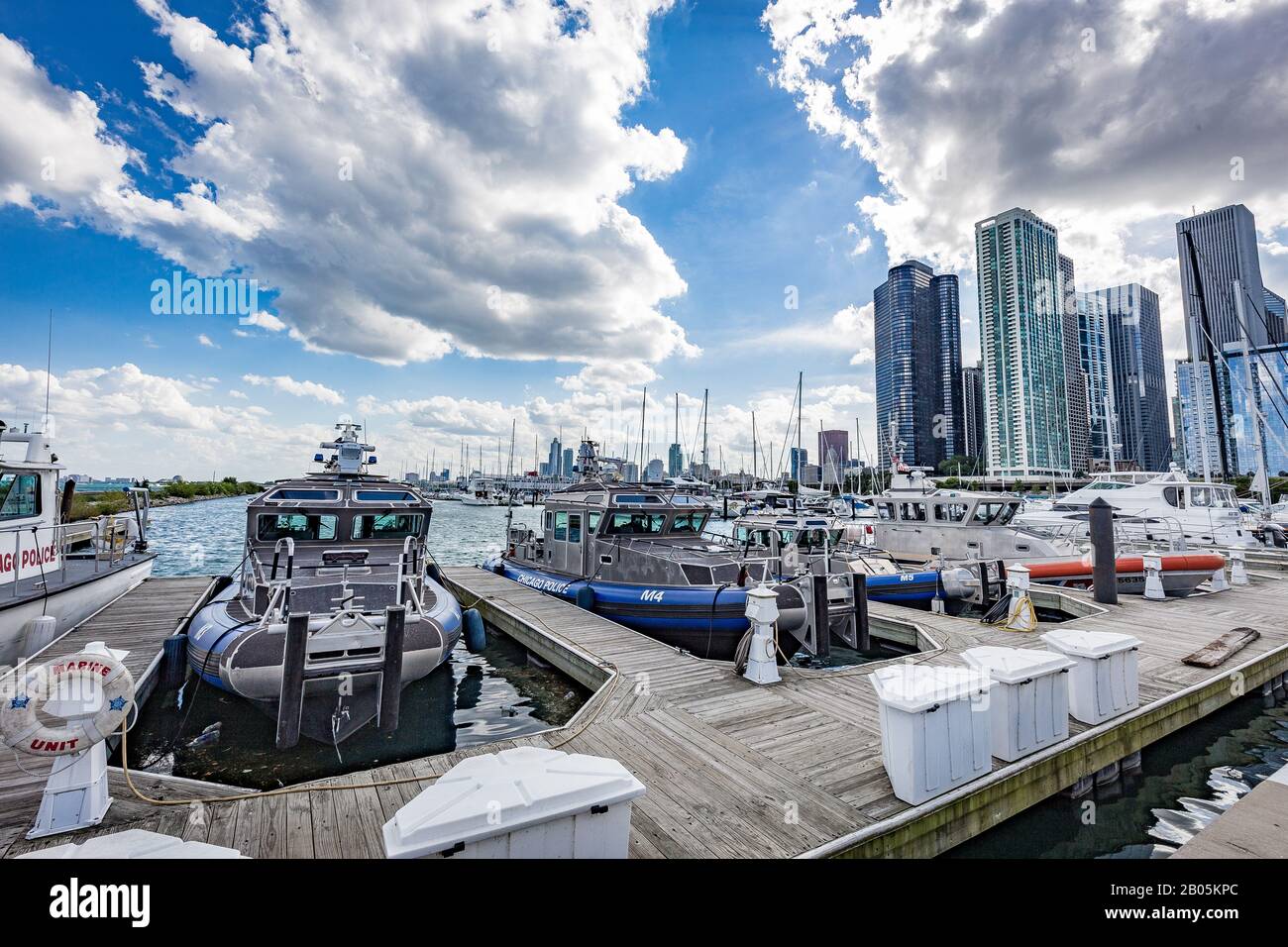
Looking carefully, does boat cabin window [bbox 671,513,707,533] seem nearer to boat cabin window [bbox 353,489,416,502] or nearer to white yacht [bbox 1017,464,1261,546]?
boat cabin window [bbox 353,489,416,502]

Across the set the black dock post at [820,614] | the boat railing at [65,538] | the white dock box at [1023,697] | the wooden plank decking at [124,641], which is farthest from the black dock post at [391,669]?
the boat railing at [65,538]

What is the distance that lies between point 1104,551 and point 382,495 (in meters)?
16.5

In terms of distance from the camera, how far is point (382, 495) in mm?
11562

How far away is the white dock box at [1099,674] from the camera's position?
6.26 meters

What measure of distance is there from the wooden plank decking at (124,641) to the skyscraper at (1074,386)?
338 feet

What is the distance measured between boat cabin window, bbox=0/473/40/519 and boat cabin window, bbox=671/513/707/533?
12.8m

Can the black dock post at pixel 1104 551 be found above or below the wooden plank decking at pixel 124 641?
above

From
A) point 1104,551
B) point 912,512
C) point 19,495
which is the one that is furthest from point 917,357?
point 19,495

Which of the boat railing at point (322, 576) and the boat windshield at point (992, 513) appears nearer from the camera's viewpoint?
the boat railing at point (322, 576)

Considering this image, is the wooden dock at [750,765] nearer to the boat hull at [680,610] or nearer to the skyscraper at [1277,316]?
the boat hull at [680,610]

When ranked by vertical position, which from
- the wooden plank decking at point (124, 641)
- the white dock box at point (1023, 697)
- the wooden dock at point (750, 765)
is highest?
the white dock box at point (1023, 697)

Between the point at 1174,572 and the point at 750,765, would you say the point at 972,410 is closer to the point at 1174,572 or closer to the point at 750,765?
the point at 1174,572

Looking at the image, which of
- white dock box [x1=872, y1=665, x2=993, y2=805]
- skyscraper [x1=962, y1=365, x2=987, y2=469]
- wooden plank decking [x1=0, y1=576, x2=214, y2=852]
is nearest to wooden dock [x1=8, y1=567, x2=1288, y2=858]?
white dock box [x1=872, y1=665, x2=993, y2=805]

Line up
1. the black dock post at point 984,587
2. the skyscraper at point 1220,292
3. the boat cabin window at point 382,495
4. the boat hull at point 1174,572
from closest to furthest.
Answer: the boat cabin window at point 382,495
the boat hull at point 1174,572
the black dock post at point 984,587
the skyscraper at point 1220,292
